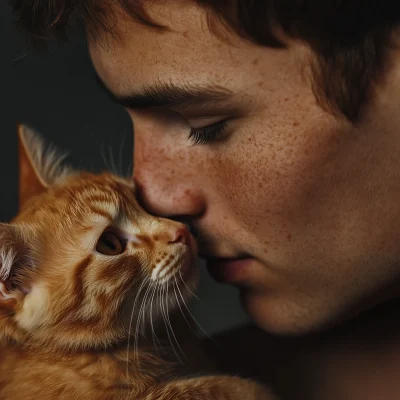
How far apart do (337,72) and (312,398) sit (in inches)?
24.0

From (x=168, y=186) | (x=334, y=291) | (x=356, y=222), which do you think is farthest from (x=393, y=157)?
(x=168, y=186)

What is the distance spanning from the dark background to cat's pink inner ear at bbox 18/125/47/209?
0.47 feet

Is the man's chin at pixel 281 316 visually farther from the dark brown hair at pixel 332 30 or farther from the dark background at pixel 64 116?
the dark brown hair at pixel 332 30

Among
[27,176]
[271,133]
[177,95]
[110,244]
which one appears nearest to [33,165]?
[27,176]

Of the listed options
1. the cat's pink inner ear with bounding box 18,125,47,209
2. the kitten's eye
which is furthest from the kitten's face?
the cat's pink inner ear with bounding box 18,125,47,209

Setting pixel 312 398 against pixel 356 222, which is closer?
pixel 356 222

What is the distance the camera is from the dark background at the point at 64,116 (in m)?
1.40

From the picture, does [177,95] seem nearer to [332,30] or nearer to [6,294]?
[332,30]

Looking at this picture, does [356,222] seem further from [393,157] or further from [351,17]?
[351,17]

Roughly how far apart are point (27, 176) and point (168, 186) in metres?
0.32

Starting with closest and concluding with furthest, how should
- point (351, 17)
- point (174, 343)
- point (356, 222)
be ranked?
1. point (351, 17)
2. point (356, 222)
3. point (174, 343)

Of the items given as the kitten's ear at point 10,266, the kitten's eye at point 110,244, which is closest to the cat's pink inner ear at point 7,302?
the kitten's ear at point 10,266

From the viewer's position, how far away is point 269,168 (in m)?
0.95

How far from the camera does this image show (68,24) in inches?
40.8
